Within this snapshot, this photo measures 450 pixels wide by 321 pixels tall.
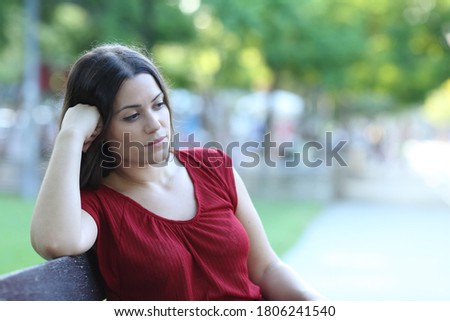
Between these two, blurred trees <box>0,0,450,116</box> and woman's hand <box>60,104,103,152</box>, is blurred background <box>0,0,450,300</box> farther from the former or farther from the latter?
woman's hand <box>60,104,103,152</box>

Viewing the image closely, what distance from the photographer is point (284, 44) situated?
16.7m

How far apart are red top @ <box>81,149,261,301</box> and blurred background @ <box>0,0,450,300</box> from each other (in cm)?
442

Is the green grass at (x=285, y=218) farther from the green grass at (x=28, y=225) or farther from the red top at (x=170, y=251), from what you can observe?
the red top at (x=170, y=251)

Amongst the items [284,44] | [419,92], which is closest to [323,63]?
[284,44]

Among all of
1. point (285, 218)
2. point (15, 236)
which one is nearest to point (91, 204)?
point (15, 236)

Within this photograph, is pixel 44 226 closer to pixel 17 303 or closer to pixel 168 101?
pixel 17 303

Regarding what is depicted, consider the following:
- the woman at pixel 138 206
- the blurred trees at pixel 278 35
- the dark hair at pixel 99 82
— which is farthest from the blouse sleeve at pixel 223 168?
the blurred trees at pixel 278 35

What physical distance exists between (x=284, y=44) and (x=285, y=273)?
14.5 m

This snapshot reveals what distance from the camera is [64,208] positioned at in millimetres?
2051

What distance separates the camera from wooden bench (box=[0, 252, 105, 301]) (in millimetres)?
1708

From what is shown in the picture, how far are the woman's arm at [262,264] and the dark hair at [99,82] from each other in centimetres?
51

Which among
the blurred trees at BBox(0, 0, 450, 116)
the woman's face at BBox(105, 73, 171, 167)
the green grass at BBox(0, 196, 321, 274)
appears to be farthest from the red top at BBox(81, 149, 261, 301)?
the blurred trees at BBox(0, 0, 450, 116)

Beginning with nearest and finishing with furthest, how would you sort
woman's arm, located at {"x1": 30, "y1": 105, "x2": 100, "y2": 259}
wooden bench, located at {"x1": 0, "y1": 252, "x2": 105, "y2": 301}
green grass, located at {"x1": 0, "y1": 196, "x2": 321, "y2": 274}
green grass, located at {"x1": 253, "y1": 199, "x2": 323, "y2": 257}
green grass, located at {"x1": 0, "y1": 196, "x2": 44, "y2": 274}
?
wooden bench, located at {"x1": 0, "y1": 252, "x2": 105, "y2": 301} < woman's arm, located at {"x1": 30, "y1": 105, "x2": 100, "y2": 259} < green grass, located at {"x1": 0, "y1": 196, "x2": 44, "y2": 274} < green grass, located at {"x1": 0, "y1": 196, "x2": 321, "y2": 274} < green grass, located at {"x1": 253, "y1": 199, "x2": 323, "y2": 257}

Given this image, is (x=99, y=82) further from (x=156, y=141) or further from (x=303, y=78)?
(x=303, y=78)
